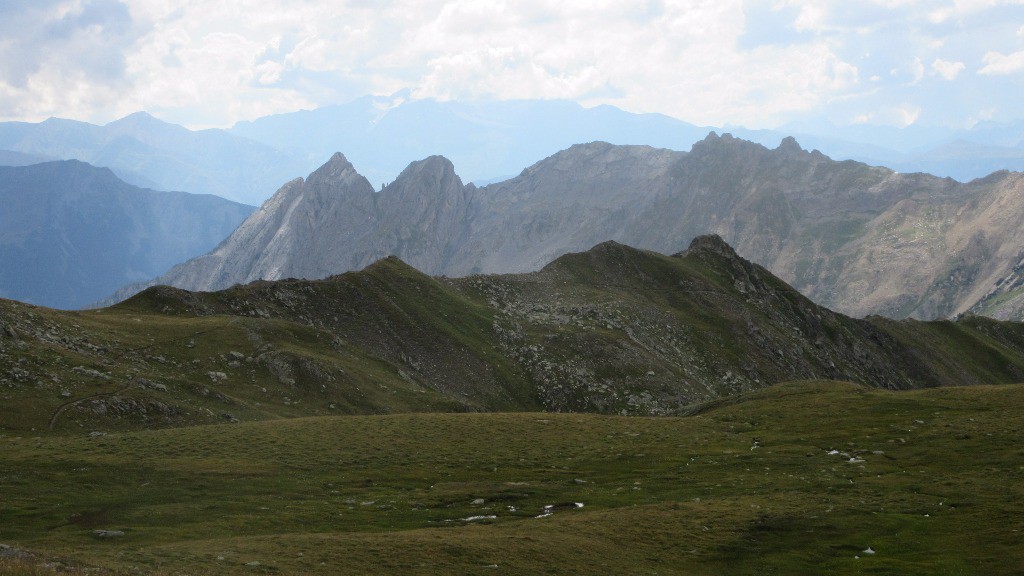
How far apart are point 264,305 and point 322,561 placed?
80.2m

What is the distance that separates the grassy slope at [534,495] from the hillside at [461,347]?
586 inches

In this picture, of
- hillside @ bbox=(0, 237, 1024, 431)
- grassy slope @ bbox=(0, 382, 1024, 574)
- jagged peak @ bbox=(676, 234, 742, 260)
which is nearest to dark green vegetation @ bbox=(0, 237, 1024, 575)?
grassy slope @ bbox=(0, 382, 1024, 574)

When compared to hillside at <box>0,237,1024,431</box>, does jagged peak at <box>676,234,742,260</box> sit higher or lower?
higher

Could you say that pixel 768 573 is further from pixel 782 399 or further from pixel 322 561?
pixel 782 399

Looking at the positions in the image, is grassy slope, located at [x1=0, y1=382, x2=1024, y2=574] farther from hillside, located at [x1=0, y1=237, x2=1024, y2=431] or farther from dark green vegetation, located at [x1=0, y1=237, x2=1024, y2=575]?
hillside, located at [x1=0, y1=237, x2=1024, y2=431]

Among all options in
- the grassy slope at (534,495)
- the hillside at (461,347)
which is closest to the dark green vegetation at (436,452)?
the grassy slope at (534,495)

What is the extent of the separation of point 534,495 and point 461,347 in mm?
69361

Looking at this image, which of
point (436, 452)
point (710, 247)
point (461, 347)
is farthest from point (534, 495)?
point (710, 247)

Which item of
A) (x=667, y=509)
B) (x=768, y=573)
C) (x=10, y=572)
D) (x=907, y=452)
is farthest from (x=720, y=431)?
(x=10, y=572)

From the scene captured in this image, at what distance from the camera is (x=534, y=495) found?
48.9m

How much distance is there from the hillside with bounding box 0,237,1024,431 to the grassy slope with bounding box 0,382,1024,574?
14890 millimetres

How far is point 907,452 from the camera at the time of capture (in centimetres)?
5753

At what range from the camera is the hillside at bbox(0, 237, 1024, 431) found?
72000 mm

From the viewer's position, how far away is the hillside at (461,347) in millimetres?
72000
